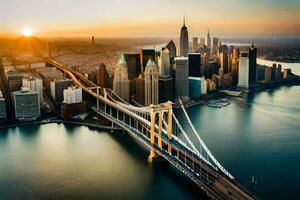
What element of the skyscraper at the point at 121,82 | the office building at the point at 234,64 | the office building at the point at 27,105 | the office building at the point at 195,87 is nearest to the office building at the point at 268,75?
the office building at the point at 234,64

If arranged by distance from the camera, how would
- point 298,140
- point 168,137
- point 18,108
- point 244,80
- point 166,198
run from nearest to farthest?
point 166,198, point 168,137, point 298,140, point 18,108, point 244,80

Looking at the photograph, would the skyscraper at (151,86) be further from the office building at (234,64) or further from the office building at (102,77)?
the office building at (234,64)

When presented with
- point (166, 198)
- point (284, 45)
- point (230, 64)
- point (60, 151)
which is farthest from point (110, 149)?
point (230, 64)

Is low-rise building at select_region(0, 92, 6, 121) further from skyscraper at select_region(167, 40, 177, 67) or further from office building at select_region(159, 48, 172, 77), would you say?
skyscraper at select_region(167, 40, 177, 67)

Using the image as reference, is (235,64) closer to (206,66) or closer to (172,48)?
(206,66)

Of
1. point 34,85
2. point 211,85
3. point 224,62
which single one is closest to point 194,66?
point 211,85

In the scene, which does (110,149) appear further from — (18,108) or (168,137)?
(18,108)

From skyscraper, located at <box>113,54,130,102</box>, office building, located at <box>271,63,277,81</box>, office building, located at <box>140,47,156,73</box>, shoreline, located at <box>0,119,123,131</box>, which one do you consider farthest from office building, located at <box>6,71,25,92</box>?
office building, located at <box>271,63,277,81</box>
